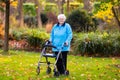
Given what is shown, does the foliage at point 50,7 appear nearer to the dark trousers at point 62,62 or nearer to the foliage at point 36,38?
the foliage at point 36,38

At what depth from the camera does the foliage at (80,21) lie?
24922 millimetres

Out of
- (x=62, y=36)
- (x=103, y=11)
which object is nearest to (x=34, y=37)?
(x=103, y=11)

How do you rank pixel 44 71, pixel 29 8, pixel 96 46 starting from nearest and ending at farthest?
pixel 44 71
pixel 96 46
pixel 29 8

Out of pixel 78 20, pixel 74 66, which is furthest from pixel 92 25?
pixel 74 66

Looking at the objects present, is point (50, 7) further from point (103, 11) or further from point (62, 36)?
point (62, 36)

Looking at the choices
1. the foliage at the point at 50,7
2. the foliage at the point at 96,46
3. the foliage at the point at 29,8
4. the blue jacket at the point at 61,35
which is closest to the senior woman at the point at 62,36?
the blue jacket at the point at 61,35

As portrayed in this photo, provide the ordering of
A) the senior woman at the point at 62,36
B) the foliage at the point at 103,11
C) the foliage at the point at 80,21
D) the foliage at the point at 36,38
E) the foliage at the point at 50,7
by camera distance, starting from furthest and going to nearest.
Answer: the foliage at the point at 50,7
the foliage at the point at 80,21
the foliage at the point at 36,38
the foliage at the point at 103,11
the senior woman at the point at 62,36

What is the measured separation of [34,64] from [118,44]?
19.5 ft

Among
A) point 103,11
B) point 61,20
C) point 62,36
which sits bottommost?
point 62,36

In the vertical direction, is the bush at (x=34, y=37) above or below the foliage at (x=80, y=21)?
below

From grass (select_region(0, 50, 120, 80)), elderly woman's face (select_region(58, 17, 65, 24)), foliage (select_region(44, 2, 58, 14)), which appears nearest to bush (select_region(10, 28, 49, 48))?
grass (select_region(0, 50, 120, 80))

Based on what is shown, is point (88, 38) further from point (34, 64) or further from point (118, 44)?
point (34, 64)

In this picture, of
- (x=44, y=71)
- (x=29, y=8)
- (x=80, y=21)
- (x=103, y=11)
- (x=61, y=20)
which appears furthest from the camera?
(x=29, y=8)

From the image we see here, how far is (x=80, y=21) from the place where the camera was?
Result: 25000mm
